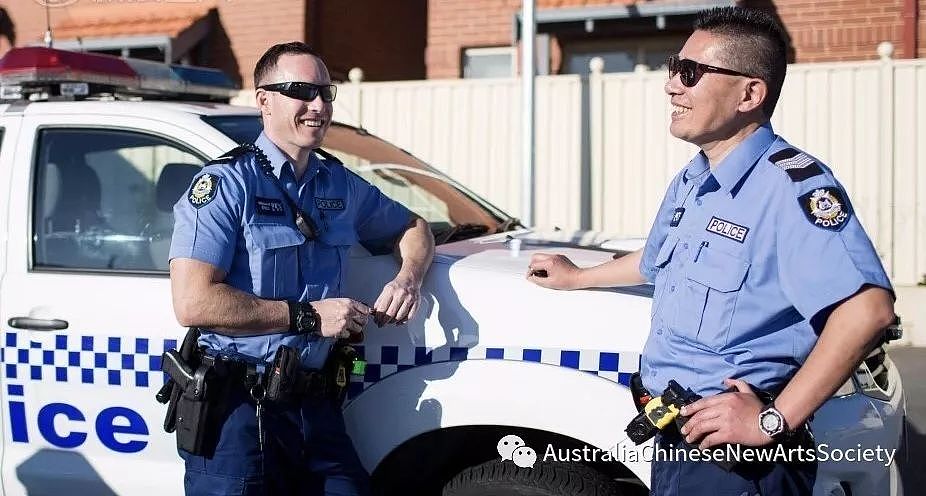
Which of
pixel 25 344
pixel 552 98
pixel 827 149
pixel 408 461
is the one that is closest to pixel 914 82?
pixel 827 149

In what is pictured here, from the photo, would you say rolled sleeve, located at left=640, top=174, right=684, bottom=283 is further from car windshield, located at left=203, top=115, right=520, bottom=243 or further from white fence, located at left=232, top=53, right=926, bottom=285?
white fence, located at left=232, top=53, right=926, bottom=285

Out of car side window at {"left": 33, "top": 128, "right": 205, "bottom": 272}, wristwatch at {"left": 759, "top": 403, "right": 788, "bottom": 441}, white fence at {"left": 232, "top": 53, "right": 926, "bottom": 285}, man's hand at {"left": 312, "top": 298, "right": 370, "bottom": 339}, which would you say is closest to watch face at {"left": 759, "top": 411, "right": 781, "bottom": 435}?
wristwatch at {"left": 759, "top": 403, "right": 788, "bottom": 441}

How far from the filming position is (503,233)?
370 centimetres

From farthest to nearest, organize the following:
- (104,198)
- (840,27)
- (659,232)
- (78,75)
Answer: (840,27), (78,75), (104,198), (659,232)

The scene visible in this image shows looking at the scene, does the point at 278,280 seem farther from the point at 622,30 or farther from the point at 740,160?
the point at 622,30

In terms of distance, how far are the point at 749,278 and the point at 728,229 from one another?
113 millimetres

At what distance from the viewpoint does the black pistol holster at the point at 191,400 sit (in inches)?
98.5

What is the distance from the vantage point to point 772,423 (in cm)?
194

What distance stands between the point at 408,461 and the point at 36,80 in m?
2.00

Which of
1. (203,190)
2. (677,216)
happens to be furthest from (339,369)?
(677,216)

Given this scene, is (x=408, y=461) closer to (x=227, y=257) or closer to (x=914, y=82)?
(x=227, y=257)

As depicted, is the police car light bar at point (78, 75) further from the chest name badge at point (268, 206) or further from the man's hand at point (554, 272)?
the man's hand at point (554, 272)

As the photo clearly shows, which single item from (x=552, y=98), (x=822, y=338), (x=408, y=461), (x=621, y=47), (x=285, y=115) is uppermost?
(x=621, y=47)

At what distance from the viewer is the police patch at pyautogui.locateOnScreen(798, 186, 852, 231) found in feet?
6.40
